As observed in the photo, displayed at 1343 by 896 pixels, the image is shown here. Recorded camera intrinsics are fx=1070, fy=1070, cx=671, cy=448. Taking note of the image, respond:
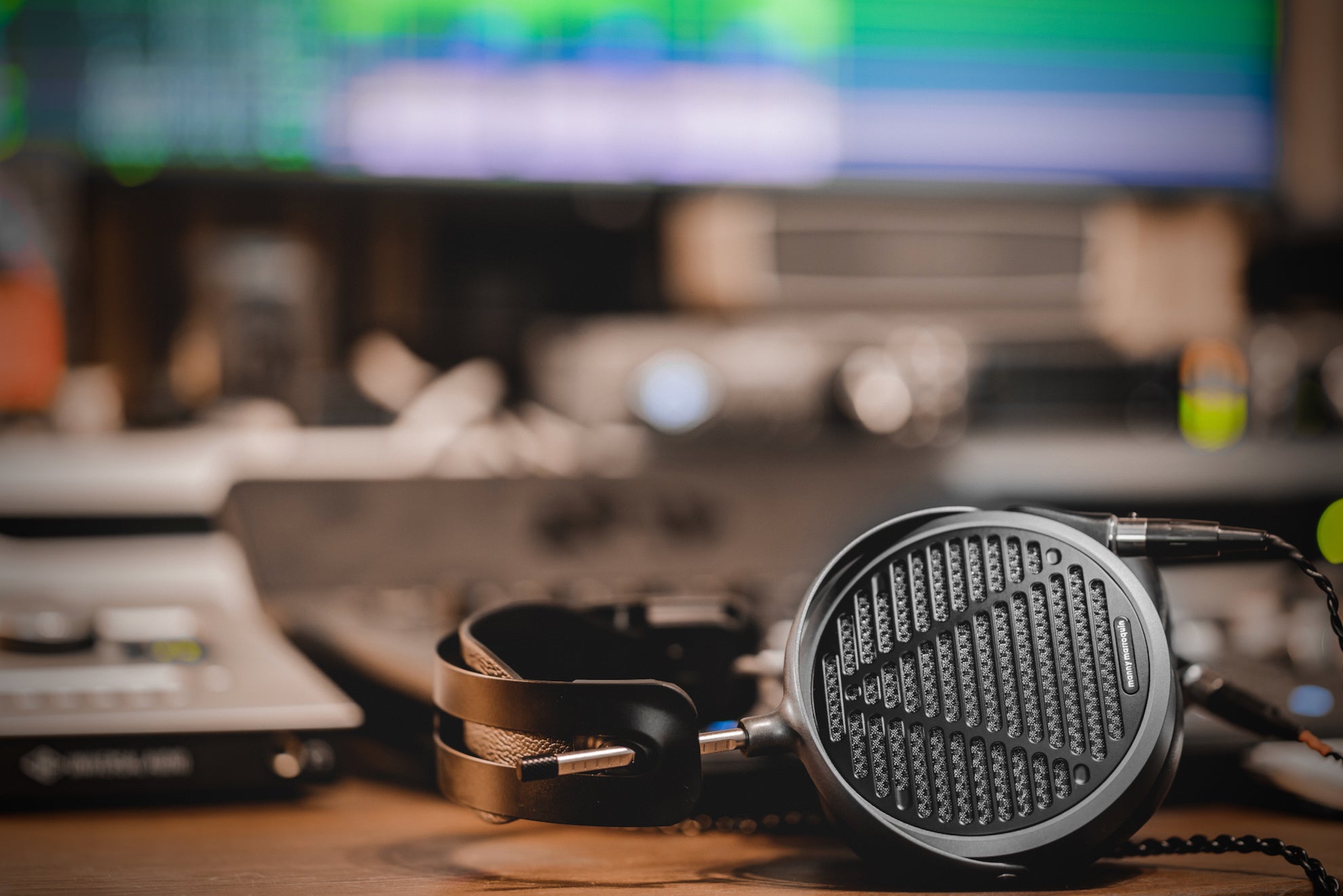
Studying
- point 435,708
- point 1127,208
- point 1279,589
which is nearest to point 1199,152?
point 1127,208

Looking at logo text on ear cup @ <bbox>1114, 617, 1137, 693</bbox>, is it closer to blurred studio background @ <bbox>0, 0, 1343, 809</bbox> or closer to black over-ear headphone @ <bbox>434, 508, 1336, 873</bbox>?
black over-ear headphone @ <bbox>434, 508, 1336, 873</bbox>

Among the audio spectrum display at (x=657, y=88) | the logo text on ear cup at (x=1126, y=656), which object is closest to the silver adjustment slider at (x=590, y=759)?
the logo text on ear cup at (x=1126, y=656)

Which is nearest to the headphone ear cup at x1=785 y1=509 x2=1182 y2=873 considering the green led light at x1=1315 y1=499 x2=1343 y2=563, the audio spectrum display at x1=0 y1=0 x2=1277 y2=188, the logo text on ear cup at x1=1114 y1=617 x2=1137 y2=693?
the logo text on ear cup at x1=1114 y1=617 x2=1137 y2=693

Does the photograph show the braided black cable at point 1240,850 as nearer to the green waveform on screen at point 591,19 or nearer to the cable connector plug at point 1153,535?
the cable connector plug at point 1153,535

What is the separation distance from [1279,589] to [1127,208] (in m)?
0.52

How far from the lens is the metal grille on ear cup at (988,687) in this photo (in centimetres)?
28

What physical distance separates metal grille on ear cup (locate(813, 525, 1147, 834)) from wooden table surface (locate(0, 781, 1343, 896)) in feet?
0.11

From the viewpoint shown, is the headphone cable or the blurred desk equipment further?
the blurred desk equipment

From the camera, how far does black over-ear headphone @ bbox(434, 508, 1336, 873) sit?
0.28 meters

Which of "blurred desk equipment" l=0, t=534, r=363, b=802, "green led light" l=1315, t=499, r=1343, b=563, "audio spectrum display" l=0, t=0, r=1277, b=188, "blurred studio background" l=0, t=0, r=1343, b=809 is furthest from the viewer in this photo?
"audio spectrum display" l=0, t=0, r=1277, b=188

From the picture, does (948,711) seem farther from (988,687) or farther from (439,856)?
(439,856)

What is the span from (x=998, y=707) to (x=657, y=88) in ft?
2.25

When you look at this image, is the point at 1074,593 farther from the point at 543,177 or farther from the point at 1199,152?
the point at 1199,152

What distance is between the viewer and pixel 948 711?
29 centimetres
